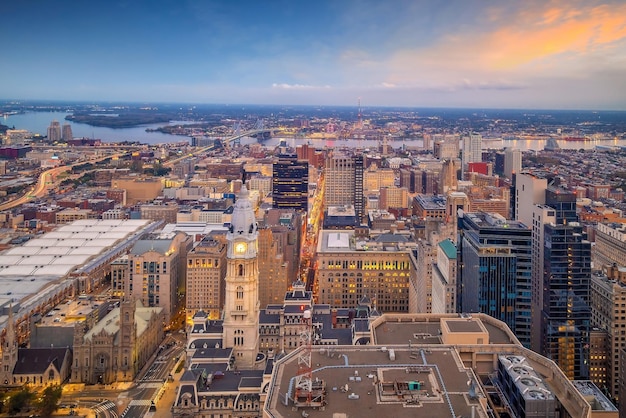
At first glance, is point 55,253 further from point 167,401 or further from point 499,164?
point 499,164

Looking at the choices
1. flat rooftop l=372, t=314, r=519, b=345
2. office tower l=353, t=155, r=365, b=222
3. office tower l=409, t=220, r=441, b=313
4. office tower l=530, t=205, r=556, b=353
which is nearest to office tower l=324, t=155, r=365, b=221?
office tower l=353, t=155, r=365, b=222

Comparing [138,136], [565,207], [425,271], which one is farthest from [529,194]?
[138,136]

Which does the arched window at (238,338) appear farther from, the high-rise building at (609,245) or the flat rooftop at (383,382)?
the high-rise building at (609,245)

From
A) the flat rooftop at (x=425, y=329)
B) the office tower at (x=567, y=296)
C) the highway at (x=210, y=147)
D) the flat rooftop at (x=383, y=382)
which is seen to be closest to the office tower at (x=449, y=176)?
the highway at (x=210, y=147)

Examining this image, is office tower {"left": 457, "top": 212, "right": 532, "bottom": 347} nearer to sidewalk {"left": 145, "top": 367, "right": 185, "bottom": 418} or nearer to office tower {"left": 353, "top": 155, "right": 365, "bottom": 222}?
sidewalk {"left": 145, "top": 367, "right": 185, "bottom": 418}

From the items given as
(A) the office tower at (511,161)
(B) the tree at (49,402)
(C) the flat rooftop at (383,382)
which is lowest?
(B) the tree at (49,402)

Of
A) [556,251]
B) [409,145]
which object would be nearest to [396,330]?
[556,251]
